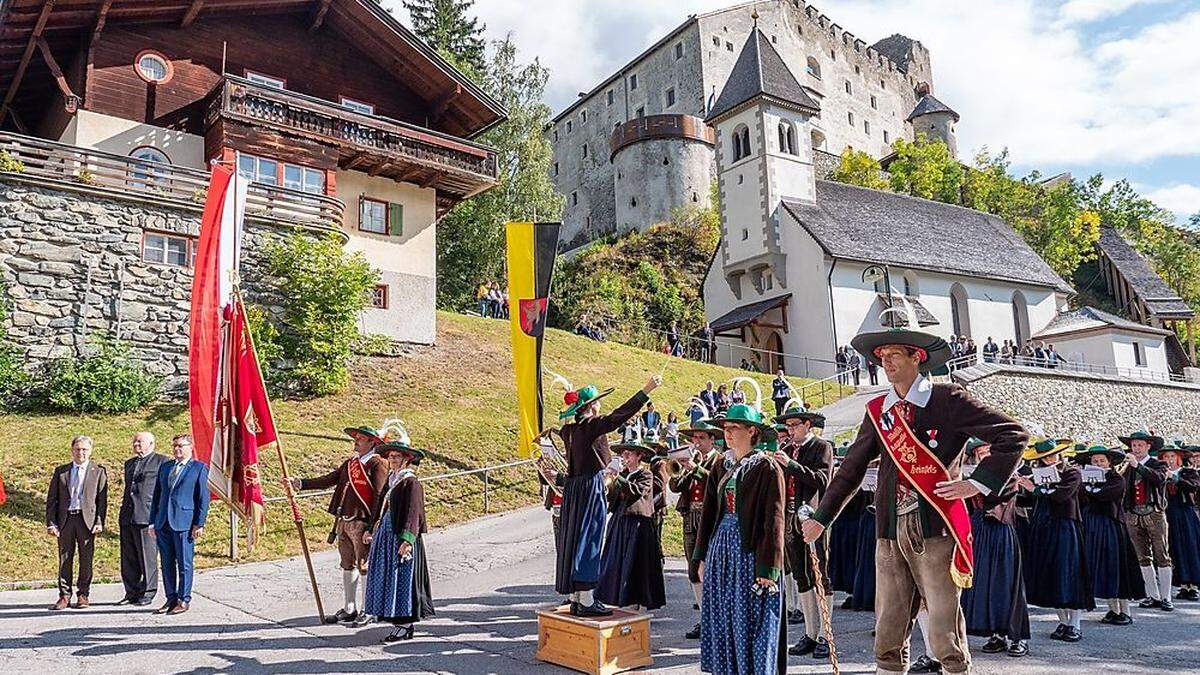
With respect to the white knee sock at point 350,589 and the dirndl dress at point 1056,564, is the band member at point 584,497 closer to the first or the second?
the white knee sock at point 350,589

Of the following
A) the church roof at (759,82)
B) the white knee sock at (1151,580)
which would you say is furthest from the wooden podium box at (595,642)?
the church roof at (759,82)

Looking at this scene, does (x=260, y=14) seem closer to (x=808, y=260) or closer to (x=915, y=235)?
(x=808, y=260)

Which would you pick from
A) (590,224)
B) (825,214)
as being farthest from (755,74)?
(590,224)

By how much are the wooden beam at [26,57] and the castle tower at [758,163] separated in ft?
95.9

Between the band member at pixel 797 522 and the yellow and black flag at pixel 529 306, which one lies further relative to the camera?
the yellow and black flag at pixel 529 306

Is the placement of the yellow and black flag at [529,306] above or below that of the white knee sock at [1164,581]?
above

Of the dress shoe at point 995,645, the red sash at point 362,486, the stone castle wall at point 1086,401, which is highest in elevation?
the stone castle wall at point 1086,401

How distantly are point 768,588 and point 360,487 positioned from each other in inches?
191

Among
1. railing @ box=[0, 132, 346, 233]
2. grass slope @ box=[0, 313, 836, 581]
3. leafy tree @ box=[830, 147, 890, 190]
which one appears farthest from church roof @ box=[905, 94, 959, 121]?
railing @ box=[0, 132, 346, 233]

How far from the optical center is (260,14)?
2347 cm

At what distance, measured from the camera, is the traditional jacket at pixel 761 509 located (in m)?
5.45

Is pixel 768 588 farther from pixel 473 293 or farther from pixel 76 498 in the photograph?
pixel 473 293

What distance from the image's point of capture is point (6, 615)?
367 inches

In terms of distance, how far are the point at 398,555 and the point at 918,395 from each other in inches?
204
